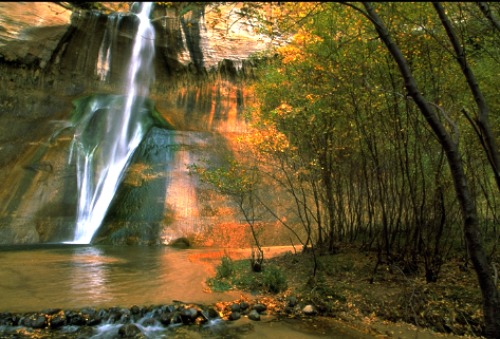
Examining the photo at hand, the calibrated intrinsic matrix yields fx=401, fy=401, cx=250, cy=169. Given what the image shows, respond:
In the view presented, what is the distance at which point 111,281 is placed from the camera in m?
8.77

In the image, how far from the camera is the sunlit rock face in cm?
1583

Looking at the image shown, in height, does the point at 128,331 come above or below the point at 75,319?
below

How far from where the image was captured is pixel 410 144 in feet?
30.4

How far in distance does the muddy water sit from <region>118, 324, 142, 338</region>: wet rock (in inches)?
37.1

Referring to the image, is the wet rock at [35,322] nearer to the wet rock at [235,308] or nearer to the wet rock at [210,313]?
the wet rock at [210,313]

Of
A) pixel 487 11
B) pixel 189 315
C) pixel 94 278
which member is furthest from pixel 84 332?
pixel 487 11

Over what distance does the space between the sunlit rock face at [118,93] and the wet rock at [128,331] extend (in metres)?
7.64

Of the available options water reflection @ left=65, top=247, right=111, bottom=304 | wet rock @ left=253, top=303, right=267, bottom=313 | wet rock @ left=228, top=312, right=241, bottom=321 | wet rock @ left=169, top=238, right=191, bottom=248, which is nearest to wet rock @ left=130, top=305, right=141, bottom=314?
water reflection @ left=65, top=247, right=111, bottom=304

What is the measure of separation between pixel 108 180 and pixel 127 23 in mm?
10001

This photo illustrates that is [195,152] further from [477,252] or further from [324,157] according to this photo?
[477,252]

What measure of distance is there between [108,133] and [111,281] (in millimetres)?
11906

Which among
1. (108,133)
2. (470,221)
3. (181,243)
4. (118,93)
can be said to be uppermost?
(118,93)

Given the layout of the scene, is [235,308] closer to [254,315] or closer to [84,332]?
[254,315]

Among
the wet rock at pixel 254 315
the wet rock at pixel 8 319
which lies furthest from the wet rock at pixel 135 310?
the wet rock at pixel 254 315
